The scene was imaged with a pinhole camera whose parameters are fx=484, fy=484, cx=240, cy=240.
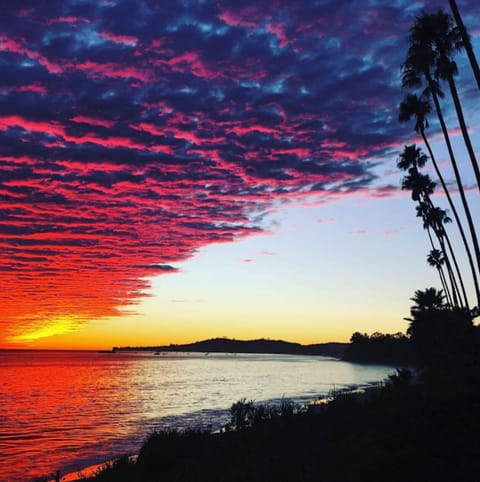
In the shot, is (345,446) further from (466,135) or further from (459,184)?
(459,184)

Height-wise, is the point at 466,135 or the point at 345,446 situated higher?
the point at 466,135

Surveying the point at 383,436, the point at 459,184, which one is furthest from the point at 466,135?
the point at 383,436

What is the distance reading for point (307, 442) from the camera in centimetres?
1490

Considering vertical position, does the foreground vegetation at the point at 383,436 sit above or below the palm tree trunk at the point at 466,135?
below

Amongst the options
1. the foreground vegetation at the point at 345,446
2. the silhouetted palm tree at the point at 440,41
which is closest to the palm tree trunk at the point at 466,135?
the silhouetted palm tree at the point at 440,41

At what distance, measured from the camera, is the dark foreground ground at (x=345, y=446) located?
10.3m

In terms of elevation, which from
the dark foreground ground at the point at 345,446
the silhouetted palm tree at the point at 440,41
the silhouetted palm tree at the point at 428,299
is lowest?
the dark foreground ground at the point at 345,446

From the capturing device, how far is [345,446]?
1309 centimetres

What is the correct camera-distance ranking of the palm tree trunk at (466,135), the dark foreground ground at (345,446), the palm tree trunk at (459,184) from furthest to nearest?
the palm tree trunk at (459,184) < the palm tree trunk at (466,135) < the dark foreground ground at (345,446)

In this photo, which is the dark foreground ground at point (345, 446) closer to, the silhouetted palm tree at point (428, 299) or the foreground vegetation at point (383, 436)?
the foreground vegetation at point (383, 436)

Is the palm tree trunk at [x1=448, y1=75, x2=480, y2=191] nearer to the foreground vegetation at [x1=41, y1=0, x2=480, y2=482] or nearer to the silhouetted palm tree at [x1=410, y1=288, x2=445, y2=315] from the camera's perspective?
the foreground vegetation at [x1=41, y1=0, x2=480, y2=482]

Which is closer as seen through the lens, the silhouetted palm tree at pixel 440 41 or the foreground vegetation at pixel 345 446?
the foreground vegetation at pixel 345 446

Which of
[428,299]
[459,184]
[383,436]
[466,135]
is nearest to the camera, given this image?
[383,436]

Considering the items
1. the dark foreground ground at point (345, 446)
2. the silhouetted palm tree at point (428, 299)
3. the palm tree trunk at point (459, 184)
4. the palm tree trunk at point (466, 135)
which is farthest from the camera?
the silhouetted palm tree at point (428, 299)
